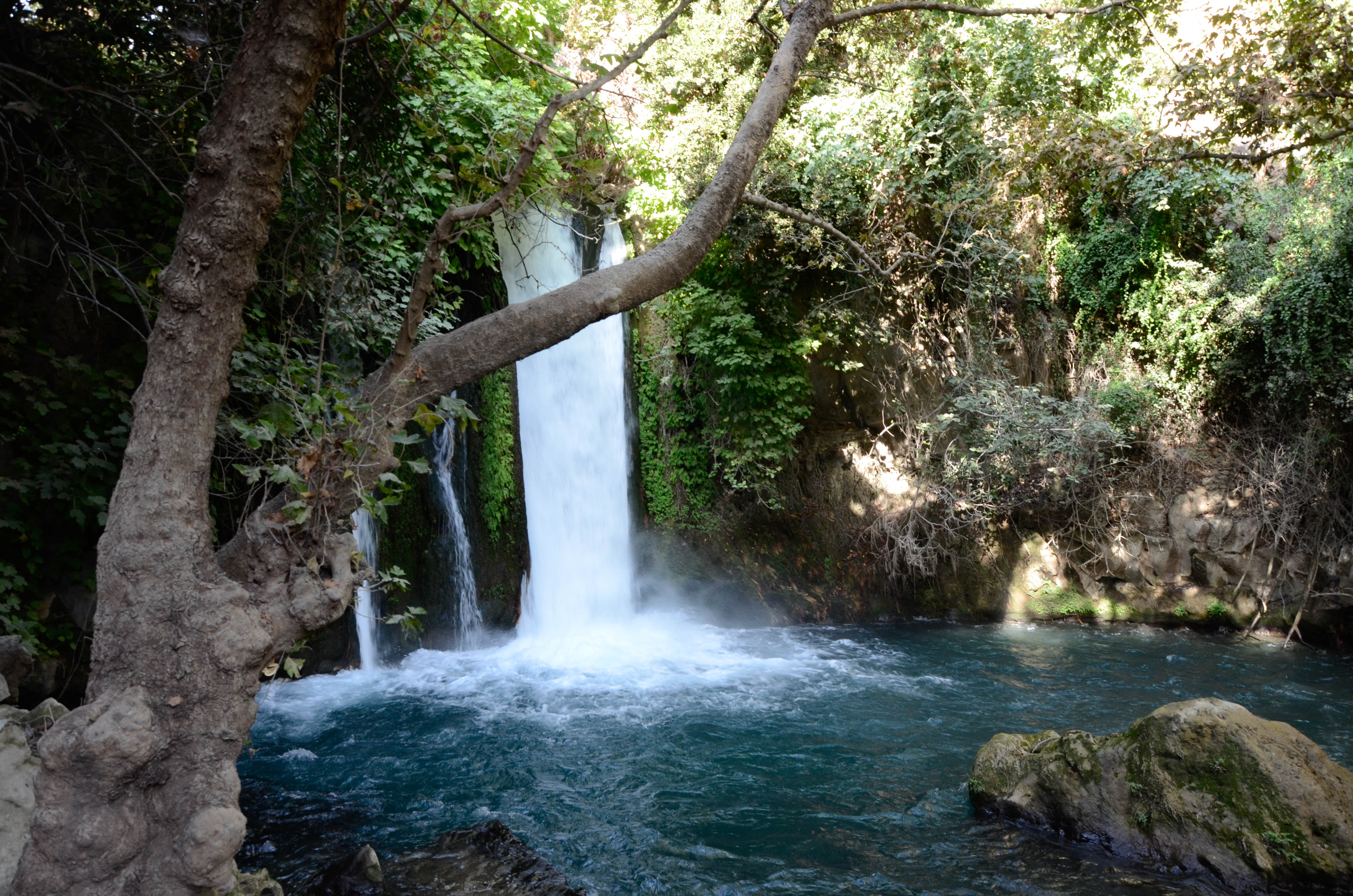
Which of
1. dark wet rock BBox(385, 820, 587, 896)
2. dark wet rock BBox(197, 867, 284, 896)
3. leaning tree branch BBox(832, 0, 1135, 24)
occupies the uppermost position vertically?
leaning tree branch BBox(832, 0, 1135, 24)

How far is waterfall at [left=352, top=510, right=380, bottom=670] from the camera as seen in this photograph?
7977 millimetres

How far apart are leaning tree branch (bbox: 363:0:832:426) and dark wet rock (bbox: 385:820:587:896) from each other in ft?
7.31

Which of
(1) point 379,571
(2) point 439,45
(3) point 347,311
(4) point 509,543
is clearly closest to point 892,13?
(2) point 439,45

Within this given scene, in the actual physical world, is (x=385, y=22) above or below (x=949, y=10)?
below

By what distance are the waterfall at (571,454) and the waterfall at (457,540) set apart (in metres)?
0.72

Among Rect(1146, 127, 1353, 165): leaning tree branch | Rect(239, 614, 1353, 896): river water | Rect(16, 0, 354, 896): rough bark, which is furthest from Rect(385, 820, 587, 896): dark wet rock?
Rect(1146, 127, 1353, 165): leaning tree branch

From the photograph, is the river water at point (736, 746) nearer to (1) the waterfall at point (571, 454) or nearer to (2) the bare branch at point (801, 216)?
(1) the waterfall at point (571, 454)

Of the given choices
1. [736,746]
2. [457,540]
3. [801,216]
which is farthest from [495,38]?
[457,540]

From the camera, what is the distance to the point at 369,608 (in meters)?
8.49

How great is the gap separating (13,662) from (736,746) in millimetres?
4535

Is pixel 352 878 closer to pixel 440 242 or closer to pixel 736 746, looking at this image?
pixel 440 242

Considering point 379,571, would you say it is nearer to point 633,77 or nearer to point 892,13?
point 892,13

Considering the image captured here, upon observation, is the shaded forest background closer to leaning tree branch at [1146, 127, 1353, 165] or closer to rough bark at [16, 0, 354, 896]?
leaning tree branch at [1146, 127, 1353, 165]

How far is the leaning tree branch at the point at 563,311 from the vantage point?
3441mm
